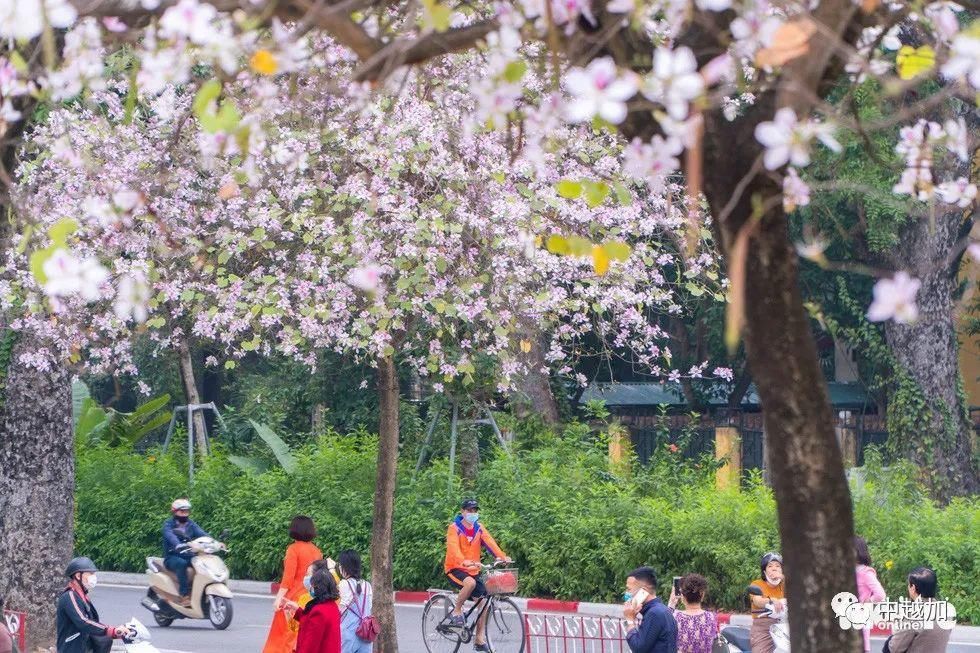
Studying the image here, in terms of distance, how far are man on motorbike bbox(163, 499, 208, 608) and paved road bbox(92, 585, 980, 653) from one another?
0.56 m

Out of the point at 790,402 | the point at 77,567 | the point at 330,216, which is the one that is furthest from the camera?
the point at 330,216

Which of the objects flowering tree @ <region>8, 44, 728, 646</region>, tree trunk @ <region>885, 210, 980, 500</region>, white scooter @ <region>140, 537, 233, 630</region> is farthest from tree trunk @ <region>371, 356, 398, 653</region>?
tree trunk @ <region>885, 210, 980, 500</region>

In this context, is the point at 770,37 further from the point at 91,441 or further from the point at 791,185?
the point at 91,441

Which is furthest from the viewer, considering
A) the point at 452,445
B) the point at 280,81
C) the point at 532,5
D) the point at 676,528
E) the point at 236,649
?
the point at 452,445

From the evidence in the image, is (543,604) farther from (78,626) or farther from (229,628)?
(78,626)

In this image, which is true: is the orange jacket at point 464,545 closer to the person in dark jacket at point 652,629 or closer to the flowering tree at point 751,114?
the person in dark jacket at point 652,629

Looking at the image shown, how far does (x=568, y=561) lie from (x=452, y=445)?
288cm

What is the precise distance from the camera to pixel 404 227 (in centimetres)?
1301

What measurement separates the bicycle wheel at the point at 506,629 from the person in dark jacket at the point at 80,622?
556 cm

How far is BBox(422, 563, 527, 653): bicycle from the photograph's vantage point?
16062 millimetres

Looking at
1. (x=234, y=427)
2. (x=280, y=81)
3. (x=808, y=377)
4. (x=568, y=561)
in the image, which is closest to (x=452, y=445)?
(x=568, y=561)

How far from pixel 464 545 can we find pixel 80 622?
19.4ft

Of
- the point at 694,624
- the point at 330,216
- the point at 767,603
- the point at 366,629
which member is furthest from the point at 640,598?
the point at 330,216

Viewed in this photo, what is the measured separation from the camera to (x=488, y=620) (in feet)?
53.3
